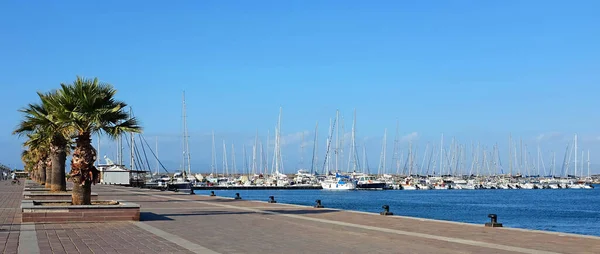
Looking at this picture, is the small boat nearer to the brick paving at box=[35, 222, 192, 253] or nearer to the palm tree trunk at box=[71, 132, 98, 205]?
the palm tree trunk at box=[71, 132, 98, 205]

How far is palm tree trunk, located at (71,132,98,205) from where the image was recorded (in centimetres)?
2350

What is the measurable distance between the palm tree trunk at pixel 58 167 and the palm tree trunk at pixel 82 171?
12.5 m

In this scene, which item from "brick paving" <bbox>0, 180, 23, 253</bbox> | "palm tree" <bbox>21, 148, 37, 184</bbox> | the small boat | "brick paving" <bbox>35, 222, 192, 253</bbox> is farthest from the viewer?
the small boat

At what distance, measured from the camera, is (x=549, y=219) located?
55.5m

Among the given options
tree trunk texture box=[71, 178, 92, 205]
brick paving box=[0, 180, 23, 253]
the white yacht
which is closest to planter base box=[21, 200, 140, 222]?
brick paving box=[0, 180, 23, 253]

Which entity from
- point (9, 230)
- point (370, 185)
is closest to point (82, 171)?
point (9, 230)

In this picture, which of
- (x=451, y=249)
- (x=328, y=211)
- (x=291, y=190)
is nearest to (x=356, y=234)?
(x=451, y=249)

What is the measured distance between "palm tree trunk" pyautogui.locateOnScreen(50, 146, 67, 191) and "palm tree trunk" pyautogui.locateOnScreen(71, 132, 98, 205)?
41.0 ft

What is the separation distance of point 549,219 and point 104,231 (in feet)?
147

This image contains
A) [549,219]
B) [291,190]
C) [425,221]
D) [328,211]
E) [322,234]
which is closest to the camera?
[322,234]

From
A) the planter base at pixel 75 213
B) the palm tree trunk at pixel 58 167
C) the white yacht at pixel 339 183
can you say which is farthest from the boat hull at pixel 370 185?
the planter base at pixel 75 213

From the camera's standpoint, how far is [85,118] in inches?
931

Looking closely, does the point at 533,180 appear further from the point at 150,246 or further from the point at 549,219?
the point at 150,246

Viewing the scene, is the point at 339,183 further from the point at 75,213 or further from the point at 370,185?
the point at 75,213
